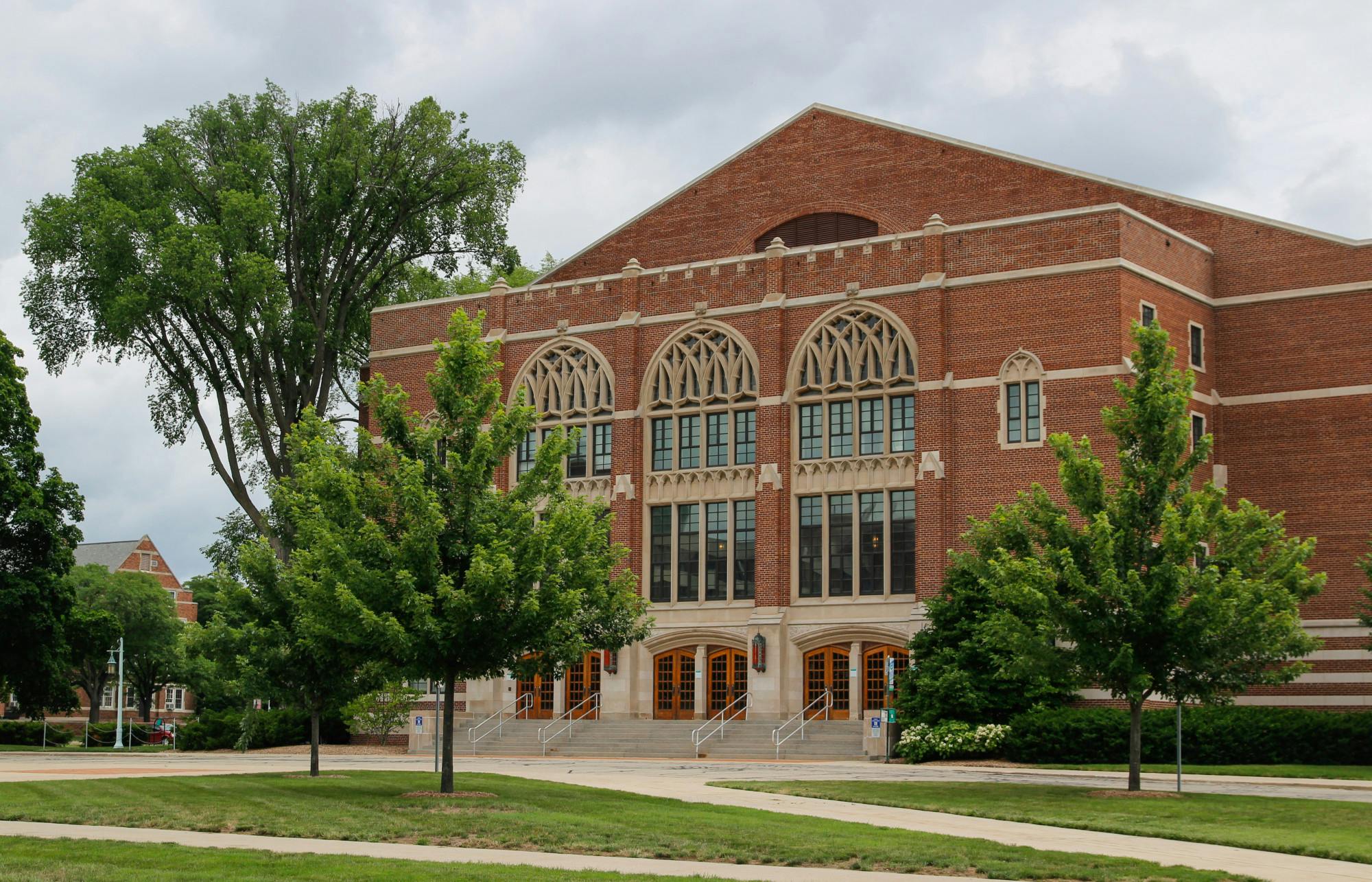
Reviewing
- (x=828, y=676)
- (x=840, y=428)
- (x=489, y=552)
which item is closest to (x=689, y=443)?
(x=840, y=428)

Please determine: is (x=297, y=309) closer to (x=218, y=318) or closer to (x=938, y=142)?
(x=218, y=318)

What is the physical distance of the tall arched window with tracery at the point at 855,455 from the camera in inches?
1796

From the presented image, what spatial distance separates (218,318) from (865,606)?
23.9 meters

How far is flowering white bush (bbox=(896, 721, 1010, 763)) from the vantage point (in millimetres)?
38625

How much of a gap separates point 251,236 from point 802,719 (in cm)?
2453

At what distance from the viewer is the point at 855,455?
46406 millimetres

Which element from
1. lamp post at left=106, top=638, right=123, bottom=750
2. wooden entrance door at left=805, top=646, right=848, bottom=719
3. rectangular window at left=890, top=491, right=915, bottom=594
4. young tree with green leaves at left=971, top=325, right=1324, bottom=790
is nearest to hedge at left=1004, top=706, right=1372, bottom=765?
rectangular window at left=890, top=491, right=915, bottom=594

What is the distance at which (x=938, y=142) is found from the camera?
4947cm

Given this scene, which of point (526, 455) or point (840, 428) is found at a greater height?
point (840, 428)

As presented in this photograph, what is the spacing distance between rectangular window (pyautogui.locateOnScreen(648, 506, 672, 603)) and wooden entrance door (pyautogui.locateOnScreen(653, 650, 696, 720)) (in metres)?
1.78

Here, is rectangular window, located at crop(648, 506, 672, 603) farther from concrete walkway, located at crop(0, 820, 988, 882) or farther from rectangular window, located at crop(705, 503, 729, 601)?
concrete walkway, located at crop(0, 820, 988, 882)

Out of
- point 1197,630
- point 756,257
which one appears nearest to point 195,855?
point 1197,630

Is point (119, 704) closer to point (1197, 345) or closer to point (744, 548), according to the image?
point (744, 548)

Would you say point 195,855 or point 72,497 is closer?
point 195,855
